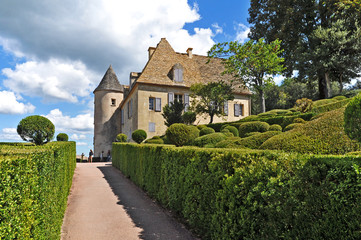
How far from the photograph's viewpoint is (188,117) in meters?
23.0

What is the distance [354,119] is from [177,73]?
77.9ft

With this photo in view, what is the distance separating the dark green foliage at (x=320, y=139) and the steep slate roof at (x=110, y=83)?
2869cm

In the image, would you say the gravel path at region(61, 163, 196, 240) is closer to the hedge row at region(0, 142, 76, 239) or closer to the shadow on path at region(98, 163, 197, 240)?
the shadow on path at region(98, 163, 197, 240)

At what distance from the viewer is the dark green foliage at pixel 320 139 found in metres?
5.96

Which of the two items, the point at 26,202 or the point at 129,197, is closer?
the point at 26,202

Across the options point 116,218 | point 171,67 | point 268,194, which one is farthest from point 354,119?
point 171,67

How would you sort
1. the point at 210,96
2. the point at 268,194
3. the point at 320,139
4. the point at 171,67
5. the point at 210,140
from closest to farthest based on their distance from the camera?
the point at 268,194 → the point at 320,139 → the point at 210,140 → the point at 210,96 → the point at 171,67

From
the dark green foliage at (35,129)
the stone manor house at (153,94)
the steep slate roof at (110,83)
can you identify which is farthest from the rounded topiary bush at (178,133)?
the steep slate roof at (110,83)

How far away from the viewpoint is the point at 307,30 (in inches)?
1105

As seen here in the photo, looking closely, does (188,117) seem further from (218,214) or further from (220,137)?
(218,214)

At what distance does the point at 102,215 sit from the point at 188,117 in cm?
1649

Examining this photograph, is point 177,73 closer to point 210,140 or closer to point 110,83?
point 110,83

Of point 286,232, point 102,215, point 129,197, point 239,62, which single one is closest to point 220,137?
point 129,197

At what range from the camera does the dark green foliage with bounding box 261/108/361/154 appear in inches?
235
